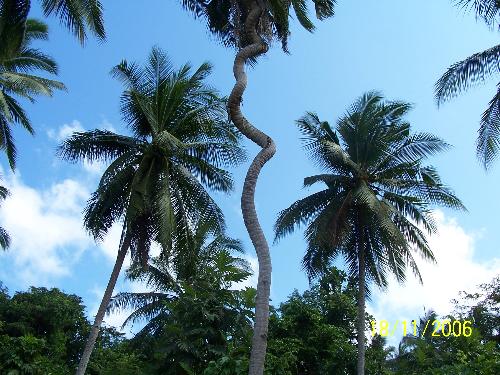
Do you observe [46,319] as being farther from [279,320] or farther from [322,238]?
[322,238]

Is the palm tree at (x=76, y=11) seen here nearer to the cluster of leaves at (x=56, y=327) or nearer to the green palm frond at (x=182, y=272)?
the green palm frond at (x=182, y=272)

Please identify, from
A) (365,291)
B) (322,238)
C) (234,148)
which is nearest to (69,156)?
(234,148)

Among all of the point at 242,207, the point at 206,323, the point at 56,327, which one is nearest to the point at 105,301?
the point at 206,323

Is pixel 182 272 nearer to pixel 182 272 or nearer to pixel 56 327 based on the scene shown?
pixel 182 272

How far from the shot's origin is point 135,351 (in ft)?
73.6

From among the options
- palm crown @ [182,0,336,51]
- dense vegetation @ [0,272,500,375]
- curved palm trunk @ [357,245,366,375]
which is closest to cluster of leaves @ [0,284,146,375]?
dense vegetation @ [0,272,500,375]

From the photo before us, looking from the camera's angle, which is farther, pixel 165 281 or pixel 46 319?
pixel 46 319

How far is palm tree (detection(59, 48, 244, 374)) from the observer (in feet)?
53.2

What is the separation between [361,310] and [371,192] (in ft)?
12.7

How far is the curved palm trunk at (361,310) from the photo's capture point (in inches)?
673

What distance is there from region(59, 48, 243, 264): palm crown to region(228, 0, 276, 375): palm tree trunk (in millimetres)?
5391

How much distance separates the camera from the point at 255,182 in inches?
396

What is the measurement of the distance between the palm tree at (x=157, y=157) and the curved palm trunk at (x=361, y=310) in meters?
5.14

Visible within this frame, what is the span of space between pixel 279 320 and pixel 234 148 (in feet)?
24.6
